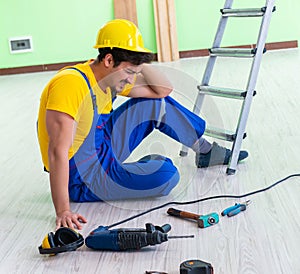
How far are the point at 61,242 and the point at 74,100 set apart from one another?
1.93ft

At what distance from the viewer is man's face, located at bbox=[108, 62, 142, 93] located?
245 cm

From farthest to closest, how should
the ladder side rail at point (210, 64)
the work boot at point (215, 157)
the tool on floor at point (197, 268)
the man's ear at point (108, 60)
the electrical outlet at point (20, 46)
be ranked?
the electrical outlet at point (20, 46) < the ladder side rail at point (210, 64) < the work boot at point (215, 157) < the man's ear at point (108, 60) < the tool on floor at point (197, 268)

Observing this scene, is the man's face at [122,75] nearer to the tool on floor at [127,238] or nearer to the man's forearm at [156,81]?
the man's forearm at [156,81]

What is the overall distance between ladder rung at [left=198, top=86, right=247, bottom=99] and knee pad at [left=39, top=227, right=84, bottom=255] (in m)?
1.23

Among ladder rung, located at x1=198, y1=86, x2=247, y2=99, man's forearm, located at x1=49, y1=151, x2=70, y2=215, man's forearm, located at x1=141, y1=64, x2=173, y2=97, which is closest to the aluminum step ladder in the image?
ladder rung, located at x1=198, y1=86, x2=247, y2=99

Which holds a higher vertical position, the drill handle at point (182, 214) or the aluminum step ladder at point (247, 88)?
the aluminum step ladder at point (247, 88)

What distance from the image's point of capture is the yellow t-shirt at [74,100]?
2354 millimetres

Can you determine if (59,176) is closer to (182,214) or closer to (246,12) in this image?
(182,214)

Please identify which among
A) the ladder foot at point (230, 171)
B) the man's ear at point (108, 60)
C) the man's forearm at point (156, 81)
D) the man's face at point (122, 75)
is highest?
the man's ear at point (108, 60)

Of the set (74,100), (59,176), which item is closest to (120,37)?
(74,100)

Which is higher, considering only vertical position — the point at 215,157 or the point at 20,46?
the point at 215,157

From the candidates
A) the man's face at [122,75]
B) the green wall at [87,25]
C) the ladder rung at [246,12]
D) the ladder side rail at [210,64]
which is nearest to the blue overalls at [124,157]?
the man's face at [122,75]

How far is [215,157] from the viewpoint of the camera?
3104mm

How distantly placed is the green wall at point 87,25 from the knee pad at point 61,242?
5622 mm
